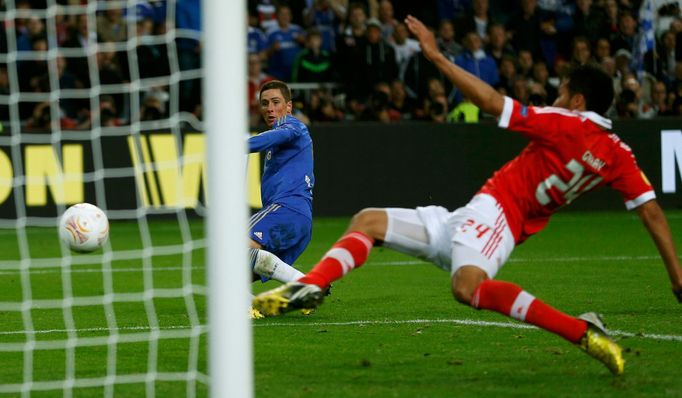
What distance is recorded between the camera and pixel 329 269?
5855 mm

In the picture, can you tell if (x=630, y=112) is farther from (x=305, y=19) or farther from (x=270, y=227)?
(x=270, y=227)

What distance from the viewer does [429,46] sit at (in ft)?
18.5

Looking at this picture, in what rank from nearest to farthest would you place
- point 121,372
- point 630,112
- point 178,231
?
point 121,372 → point 178,231 → point 630,112

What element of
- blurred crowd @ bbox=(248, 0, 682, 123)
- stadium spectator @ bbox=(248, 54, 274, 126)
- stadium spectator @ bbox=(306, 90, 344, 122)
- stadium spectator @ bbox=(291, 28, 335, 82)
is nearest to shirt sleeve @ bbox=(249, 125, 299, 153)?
stadium spectator @ bbox=(248, 54, 274, 126)

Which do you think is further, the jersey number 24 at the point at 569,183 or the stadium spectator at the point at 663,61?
the stadium spectator at the point at 663,61

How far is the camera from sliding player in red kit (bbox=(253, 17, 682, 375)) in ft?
19.0

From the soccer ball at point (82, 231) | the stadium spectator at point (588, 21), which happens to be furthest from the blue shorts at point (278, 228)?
the stadium spectator at point (588, 21)

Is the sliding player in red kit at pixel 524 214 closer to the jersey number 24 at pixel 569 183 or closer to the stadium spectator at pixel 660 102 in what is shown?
the jersey number 24 at pixel 569 183

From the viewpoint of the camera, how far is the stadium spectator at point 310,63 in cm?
1672

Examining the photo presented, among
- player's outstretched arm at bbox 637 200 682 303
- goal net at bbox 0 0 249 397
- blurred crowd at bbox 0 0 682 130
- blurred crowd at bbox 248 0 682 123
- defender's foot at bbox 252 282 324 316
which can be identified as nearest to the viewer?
defender's foot at bbox 252 282 324 316

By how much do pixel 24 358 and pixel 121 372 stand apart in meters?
0.83

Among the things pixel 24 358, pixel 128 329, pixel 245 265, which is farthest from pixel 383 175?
pixel 245 265

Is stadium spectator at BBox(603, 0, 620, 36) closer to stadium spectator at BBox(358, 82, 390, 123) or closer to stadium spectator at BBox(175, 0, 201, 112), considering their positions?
stadium spectator at BBox(358, 82, 390, 123)

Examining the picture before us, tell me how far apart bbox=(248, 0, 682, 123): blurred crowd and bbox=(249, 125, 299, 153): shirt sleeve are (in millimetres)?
7372
